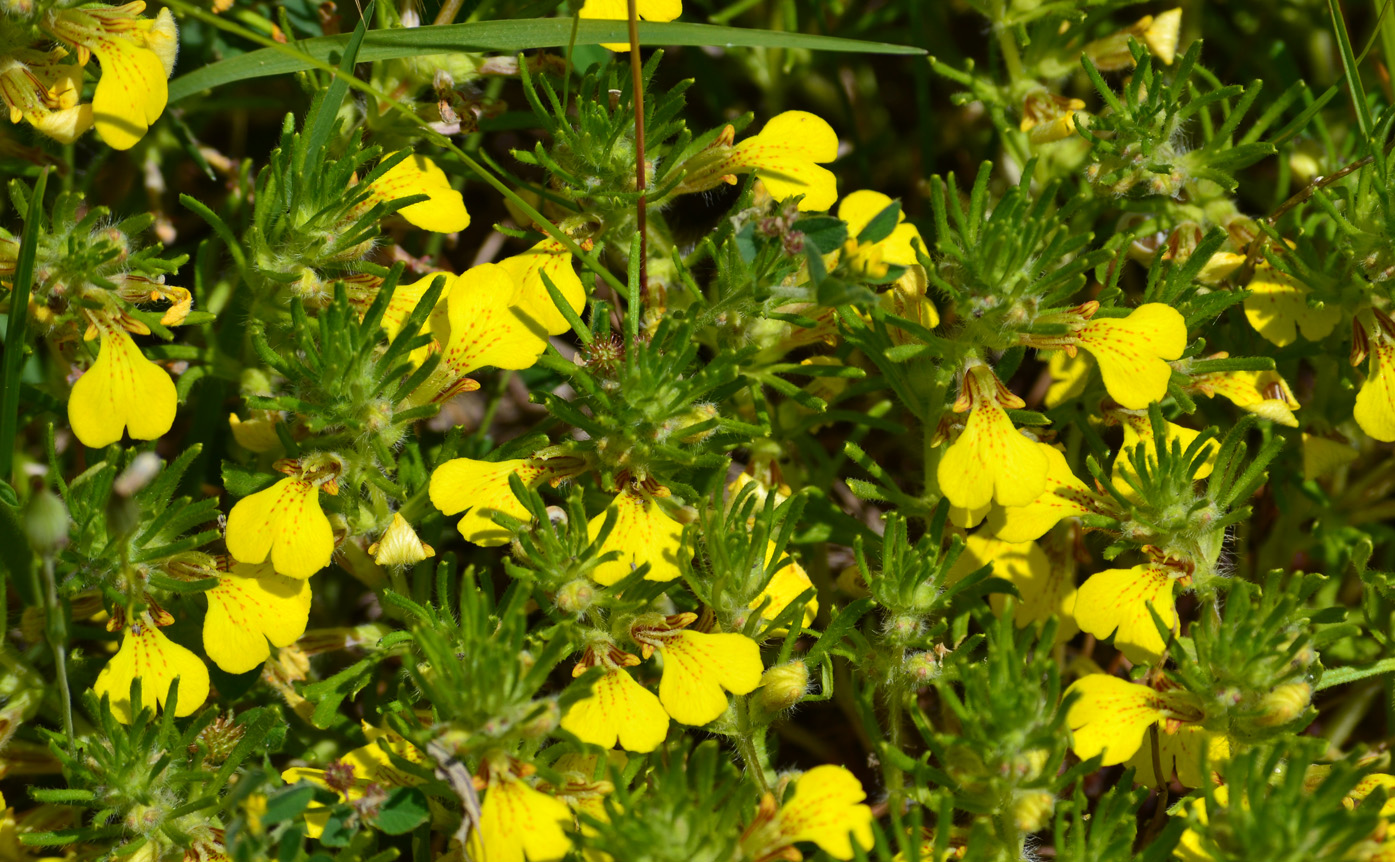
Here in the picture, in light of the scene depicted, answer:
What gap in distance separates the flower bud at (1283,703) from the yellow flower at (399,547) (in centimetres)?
211

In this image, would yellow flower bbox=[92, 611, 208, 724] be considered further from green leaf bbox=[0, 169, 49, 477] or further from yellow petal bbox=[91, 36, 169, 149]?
yellow petal bbox=[91, 36, 169, 149]

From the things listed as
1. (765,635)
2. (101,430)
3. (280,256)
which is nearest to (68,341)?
(101,430)

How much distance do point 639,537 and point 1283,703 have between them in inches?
63.4

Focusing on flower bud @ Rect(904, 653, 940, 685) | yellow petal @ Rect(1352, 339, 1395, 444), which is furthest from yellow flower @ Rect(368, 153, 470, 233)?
yellow petal @ Rect(1352, 339, 1395, 444)

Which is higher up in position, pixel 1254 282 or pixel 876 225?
pixel 876 225

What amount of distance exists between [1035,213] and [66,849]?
10.3ft

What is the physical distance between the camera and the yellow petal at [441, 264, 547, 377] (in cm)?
329

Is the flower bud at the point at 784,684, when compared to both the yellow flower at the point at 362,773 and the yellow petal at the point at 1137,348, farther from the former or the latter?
the yellow petal at the point at 1137,348

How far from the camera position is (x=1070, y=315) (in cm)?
331

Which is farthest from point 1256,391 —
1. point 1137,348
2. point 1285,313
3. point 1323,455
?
point 1137,348

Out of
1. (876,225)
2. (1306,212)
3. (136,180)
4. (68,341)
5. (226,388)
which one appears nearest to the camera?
(876,225)

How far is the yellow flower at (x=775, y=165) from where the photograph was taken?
3.54 m

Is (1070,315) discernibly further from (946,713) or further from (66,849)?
(66,849)

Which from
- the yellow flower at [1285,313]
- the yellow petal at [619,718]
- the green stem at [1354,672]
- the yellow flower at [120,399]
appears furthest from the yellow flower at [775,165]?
the green stem at [1354,672]
